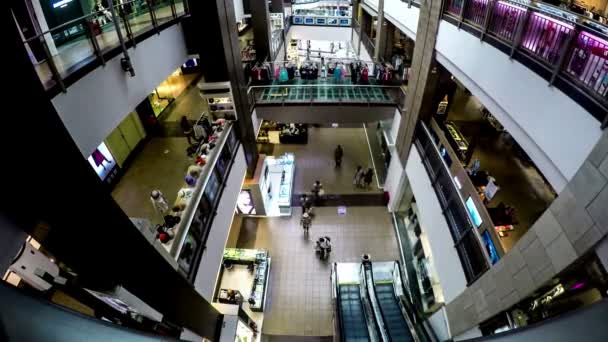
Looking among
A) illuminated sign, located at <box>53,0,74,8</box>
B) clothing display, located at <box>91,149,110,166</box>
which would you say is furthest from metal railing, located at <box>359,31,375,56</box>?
clothing display, located at <box>91,149,110,166</box>

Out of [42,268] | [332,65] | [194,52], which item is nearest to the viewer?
[42,268]

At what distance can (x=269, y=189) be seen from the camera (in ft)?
38.8

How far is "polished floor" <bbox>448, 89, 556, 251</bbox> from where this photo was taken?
21.0 ft

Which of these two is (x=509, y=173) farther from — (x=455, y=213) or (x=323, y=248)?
(x=323, y=248)

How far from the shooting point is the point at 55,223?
8.97 feet

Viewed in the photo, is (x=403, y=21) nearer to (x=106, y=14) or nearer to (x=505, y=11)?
(x=505, y=11)

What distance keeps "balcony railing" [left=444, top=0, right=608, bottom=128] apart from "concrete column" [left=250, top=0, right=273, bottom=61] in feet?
33.6

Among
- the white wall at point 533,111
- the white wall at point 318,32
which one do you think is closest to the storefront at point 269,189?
the white wall at point 533,111

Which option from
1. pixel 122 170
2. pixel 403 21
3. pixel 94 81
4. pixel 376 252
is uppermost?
pixel 403 21

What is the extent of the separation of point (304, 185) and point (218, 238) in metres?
6.41

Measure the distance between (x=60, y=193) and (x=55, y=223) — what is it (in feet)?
1.04

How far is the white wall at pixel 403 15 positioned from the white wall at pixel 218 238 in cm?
730

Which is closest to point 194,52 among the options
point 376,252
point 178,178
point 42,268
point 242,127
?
point 242,127

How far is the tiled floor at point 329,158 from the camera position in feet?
42.8
